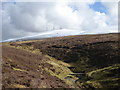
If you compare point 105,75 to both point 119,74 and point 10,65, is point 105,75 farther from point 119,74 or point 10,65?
point 10,65

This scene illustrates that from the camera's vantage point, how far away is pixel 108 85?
40094 mm

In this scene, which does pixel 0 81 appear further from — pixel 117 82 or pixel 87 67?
pixel 87 67

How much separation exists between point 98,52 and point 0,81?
2136 inches

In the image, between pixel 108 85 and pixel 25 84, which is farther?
pixel 108 85

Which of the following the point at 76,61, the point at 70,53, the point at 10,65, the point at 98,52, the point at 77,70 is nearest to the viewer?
the point at 10,65

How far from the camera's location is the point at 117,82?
1607 inches

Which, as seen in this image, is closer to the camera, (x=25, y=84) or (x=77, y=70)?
(x=25, y=84)

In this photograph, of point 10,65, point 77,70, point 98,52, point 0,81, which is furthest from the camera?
point 98,52

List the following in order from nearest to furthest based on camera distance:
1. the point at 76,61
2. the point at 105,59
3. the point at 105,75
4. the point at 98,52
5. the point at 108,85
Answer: the point at 108,85, the point at 105,75, the point at 105,59, the point at 76,61, the point at 98,52

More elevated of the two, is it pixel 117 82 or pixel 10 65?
pixel 10 65

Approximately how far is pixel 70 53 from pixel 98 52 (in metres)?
14.6

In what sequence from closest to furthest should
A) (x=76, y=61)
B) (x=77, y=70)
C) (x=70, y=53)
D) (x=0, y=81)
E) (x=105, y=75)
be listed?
(x=0, y=81) < (x=105, y=75) < (x=77, y=70) < (x=76, y=61) < (x=70, y=53)

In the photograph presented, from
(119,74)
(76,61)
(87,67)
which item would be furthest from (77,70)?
(119,74)

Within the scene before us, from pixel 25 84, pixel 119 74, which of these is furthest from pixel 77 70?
pixel 25 84
